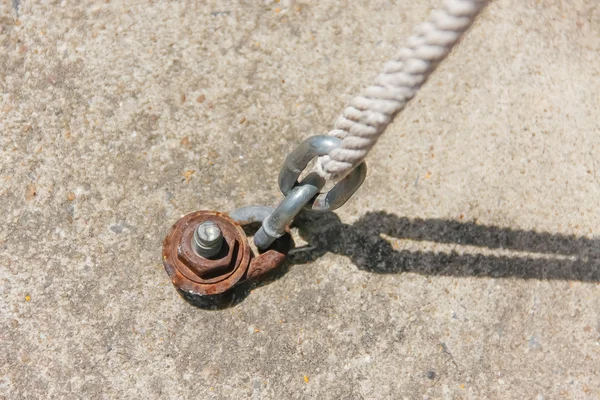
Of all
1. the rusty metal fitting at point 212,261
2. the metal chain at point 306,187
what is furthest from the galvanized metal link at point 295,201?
the rusty metal fitting at point 212,261

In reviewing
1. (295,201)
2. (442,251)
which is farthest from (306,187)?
(442,251)

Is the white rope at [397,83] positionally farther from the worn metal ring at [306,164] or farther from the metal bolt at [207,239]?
the metal bolt at [207,239]

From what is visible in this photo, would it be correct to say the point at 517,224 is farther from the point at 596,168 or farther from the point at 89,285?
the point at 89,285

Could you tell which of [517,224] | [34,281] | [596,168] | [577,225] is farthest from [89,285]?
[596,168]

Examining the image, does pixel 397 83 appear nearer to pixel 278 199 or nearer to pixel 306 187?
pixel 306 187

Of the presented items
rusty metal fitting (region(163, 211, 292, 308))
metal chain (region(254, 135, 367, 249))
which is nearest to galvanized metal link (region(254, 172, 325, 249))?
metal chain (region(254, 135, 367, 249))

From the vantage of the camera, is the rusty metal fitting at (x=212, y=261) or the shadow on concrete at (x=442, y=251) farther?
the shadow on concrete at (x=442, y=251)

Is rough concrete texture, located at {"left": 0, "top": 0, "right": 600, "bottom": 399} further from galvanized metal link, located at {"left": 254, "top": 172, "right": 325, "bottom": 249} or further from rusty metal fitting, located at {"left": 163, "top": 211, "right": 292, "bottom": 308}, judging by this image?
galvanized metal link, located at {"left": 254, "top": 172, "right": 325, "bottom": 249}
